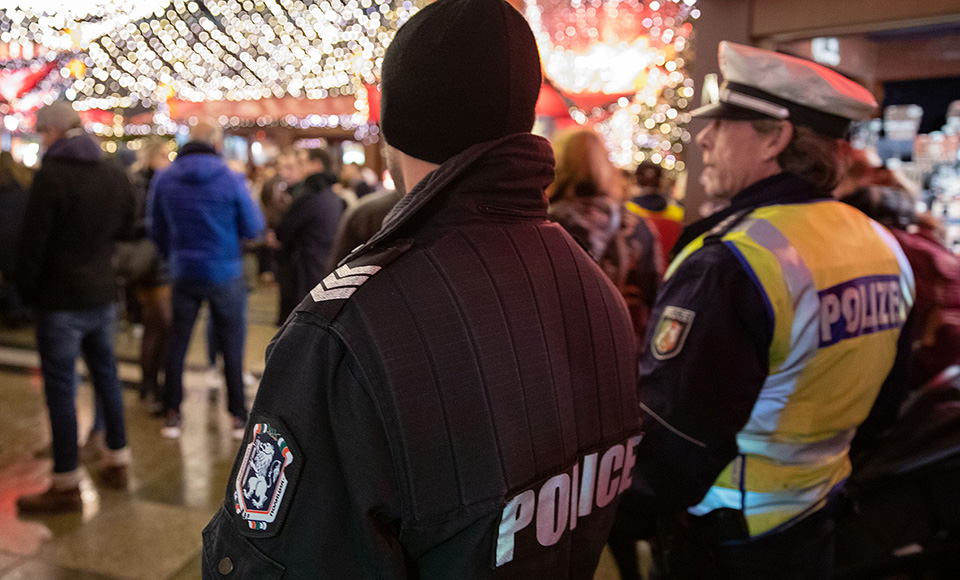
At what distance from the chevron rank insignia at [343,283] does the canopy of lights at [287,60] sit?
3353mm

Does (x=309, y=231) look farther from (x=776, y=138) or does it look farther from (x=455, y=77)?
(x=455, y=77)

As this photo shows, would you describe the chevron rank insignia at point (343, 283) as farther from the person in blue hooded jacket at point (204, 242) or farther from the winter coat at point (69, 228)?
the person in blue hooded jacket at point (204, 242)

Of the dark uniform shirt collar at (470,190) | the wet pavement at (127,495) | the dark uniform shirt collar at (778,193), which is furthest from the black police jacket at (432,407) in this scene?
the wet pavement at (127,495)

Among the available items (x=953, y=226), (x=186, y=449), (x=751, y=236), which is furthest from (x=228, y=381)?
(x=953, y=226)

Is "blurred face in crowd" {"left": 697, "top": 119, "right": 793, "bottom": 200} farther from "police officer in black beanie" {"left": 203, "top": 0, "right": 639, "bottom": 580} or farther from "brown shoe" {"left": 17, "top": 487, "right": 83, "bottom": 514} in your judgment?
"brown shoe" {"left": 17, "top": 487, "right": 83, "bottom": 514}

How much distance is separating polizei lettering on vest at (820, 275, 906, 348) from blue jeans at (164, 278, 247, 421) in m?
3.64

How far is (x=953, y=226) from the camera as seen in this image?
4496mm

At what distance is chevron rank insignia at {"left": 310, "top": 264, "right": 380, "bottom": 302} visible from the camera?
34.2 inches

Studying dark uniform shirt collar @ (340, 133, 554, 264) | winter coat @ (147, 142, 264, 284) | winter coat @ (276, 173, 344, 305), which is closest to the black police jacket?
dark uniform shirt collar @ (340, 133, 554, 264)

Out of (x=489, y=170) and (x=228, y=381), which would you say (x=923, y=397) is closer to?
(x=489, y=170)

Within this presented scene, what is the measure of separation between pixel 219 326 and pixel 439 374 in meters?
3.87

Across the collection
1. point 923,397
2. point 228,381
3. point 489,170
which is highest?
point 489,170

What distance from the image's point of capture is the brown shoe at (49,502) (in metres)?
3.46

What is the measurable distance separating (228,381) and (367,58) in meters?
14.7
